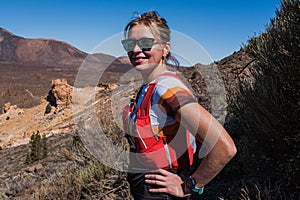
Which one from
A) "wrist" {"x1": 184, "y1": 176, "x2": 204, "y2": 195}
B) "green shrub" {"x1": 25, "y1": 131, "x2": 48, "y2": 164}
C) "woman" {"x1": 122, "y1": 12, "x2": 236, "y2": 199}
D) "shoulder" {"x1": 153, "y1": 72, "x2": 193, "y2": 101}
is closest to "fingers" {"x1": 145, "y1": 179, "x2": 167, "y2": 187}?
"woman" {"x1": 122, "y1": 12, "x2": 236, "y2": 199}

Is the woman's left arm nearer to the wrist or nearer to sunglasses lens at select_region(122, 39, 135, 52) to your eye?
the wrist

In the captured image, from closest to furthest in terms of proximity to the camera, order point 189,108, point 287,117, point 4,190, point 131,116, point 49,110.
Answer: point 189,108 → point 131,116 → point 287,117 → point 4,190 → point 49,110

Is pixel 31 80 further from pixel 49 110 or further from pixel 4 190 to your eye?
pixel 4 190

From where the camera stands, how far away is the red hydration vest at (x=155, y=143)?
1.59 metres

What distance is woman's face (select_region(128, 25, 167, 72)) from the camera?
176 cm

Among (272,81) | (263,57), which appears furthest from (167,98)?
(263,57)

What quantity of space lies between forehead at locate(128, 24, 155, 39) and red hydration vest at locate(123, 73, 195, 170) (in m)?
0.30

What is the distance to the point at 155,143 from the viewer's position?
1608mm

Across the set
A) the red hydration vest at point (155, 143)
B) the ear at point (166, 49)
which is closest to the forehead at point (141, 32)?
the ear at point (166, 49)

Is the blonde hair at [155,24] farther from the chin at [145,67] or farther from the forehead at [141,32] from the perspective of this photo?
the chin at [145,67]

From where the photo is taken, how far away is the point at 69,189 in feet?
15.9

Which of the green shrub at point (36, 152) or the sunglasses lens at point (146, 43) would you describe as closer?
the sunglasses lens at point (146, 43)

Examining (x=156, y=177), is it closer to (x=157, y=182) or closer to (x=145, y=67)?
(x=157, y=182)

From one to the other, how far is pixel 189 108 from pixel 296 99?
204cm
